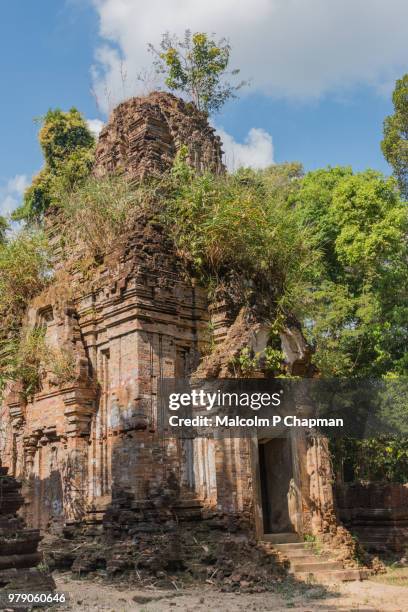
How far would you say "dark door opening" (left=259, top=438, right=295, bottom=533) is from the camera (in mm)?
11891

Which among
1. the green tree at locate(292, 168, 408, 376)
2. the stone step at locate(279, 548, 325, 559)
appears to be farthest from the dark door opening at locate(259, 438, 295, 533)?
the green tree at locate(292, 168, 408, 376)

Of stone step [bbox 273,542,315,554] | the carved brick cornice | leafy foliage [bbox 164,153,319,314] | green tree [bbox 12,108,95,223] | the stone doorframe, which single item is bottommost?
stone step [bbox 273,542,315,554]

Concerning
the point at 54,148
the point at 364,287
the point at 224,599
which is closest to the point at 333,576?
the point at 224,599

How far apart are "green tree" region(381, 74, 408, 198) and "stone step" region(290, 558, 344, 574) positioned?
41.0 ft

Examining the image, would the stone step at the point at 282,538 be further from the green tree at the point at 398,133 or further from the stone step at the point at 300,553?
the green tree at the point at 398,133

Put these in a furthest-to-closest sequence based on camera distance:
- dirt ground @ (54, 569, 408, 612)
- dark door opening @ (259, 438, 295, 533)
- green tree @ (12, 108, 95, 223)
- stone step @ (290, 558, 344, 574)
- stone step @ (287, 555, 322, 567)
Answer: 1. green tree @ (12, 108, 95, 223)
2. dark door opening @ (259, 438, 295, 533)
3. stone step @ (287, 555, 322, 567)
4. stone step @ (290, 558, 344, 574)
5. dirt ground @ (54, 569, 408, 612)

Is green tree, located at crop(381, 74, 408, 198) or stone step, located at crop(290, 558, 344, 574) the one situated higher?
green tree, located at crop(381, 74, 408, 198)

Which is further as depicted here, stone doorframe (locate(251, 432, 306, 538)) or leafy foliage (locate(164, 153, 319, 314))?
leafy foliage (locate(164, 153, 319, 314))

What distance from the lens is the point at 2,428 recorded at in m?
13.9

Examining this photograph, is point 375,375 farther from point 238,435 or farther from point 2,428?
point 2,428

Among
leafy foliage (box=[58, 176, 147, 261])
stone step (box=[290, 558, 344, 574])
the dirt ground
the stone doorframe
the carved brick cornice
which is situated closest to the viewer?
the dirt ground

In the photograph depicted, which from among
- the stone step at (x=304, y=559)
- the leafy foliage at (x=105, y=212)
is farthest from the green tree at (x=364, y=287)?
Answer: the stone step at (x=304, y=559)

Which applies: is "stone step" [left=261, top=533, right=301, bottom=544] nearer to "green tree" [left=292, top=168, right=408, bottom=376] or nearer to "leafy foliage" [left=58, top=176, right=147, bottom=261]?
"leafy foliage" [left=58, top=176, right=147, bottom=261]

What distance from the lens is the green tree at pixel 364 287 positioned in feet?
58.0
